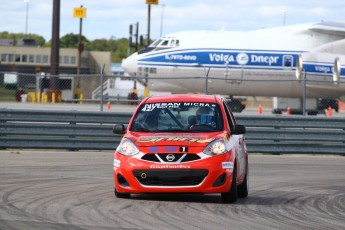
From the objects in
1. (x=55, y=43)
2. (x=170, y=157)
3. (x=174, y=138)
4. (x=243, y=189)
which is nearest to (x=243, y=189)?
(x=243, y=189)

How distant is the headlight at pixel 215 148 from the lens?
1199 cm

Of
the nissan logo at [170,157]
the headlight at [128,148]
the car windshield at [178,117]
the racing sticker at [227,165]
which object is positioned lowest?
the racing sticker at [227,165]

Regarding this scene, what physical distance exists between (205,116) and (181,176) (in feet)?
4.73

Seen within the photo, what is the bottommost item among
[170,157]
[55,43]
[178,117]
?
[170,157]

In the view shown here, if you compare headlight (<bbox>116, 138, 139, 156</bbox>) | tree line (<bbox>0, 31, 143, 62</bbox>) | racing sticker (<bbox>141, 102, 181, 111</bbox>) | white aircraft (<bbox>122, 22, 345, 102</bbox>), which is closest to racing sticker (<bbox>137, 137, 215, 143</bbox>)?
headlight (<bbox>116, 138, 139, 156</bbox>)

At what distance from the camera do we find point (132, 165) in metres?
11.9

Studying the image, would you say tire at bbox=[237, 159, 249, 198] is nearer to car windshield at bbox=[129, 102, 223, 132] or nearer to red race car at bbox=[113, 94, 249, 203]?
red race car at bbox=[113, 94, 249, 203]

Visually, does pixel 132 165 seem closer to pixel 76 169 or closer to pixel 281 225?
pixel 281 225

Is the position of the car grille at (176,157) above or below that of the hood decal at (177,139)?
below

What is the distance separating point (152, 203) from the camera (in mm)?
11891

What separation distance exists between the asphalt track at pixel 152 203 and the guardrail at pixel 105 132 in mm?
3065

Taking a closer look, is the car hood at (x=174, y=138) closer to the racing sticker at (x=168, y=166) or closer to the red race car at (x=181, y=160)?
the red race car at (x=181, y=160)

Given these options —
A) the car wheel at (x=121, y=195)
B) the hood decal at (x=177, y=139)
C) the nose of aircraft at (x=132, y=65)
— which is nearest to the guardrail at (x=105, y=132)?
the car wheel at (x=121, y=195)

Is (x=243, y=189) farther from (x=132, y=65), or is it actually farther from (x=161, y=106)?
(x=132, y=65)
